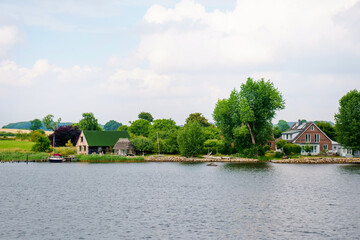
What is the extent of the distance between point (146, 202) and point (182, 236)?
14.5 metres

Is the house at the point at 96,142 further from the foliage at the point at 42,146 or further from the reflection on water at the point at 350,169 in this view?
the reflection on water at the point at 350,169

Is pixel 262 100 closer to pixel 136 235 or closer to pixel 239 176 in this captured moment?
pixel 239 176

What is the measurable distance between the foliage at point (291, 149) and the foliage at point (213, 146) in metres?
18.7

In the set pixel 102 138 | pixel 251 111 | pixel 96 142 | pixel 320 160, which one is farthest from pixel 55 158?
pixel 320 160

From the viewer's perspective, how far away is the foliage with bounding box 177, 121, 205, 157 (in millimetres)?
108438

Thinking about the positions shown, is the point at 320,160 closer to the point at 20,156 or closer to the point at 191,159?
the point at 191,159

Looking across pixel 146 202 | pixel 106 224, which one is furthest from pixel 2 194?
pixel 106 224

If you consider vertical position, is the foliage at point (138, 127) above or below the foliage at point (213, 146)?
above

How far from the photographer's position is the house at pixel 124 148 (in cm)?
11581

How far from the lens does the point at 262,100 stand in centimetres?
10238

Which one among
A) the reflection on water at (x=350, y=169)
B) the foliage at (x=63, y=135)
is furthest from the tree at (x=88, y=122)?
the reflection on water at (x=350, y=169)

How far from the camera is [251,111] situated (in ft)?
330

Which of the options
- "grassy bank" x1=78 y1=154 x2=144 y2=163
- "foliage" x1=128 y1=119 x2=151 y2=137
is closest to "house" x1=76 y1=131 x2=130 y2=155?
"grassy bank" x1=78 y1=154 x2=144 y2=163

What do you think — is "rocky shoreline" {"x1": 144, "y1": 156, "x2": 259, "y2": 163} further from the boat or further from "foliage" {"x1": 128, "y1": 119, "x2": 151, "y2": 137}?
"foliage" {"x1": 128, "y1": 119, "x2": 151, "y2": 137}
